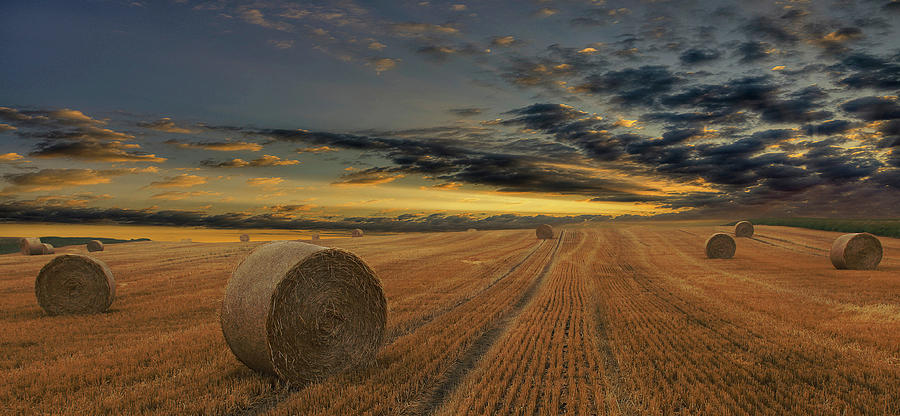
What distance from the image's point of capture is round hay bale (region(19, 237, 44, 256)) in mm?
34094

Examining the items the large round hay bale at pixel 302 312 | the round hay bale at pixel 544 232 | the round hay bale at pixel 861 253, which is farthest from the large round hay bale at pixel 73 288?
the round hay bale at pixel 544 232

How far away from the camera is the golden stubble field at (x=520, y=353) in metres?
6.21

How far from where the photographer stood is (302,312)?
306 inches

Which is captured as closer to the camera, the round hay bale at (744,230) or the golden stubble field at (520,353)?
the golden stubble field at (520,353)

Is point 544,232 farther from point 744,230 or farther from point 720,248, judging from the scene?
point 720,248

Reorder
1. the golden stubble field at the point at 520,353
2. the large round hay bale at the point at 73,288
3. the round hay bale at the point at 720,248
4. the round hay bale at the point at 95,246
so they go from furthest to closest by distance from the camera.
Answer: the round hay bale at the point at 95,246
the round hay bale at the point at 720,248
the large round hay bale at the point at 73,288
the golden stubble field at the point at 520,353

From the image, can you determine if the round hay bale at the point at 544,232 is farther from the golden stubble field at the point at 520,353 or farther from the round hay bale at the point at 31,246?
the round hay bale at the point at 31,246

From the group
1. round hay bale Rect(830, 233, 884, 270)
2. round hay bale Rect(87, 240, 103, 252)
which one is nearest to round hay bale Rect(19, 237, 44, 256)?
Result: round hay bale Rect(87, 240, 103, 252)

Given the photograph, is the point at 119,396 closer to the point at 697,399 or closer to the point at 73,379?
the point at 73,379

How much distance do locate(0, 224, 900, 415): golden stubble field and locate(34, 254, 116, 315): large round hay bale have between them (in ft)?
1.72

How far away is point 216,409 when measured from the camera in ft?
19.7

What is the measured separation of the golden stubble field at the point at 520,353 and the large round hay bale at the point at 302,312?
0.44m

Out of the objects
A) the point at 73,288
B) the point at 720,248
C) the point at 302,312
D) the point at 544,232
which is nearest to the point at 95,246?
the point at 73,288

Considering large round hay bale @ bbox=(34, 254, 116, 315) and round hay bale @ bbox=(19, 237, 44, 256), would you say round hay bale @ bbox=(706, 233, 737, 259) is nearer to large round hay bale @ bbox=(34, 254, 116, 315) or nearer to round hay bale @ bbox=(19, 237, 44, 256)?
large round hay bale @ bbox=(34, 254, 116, 315)
